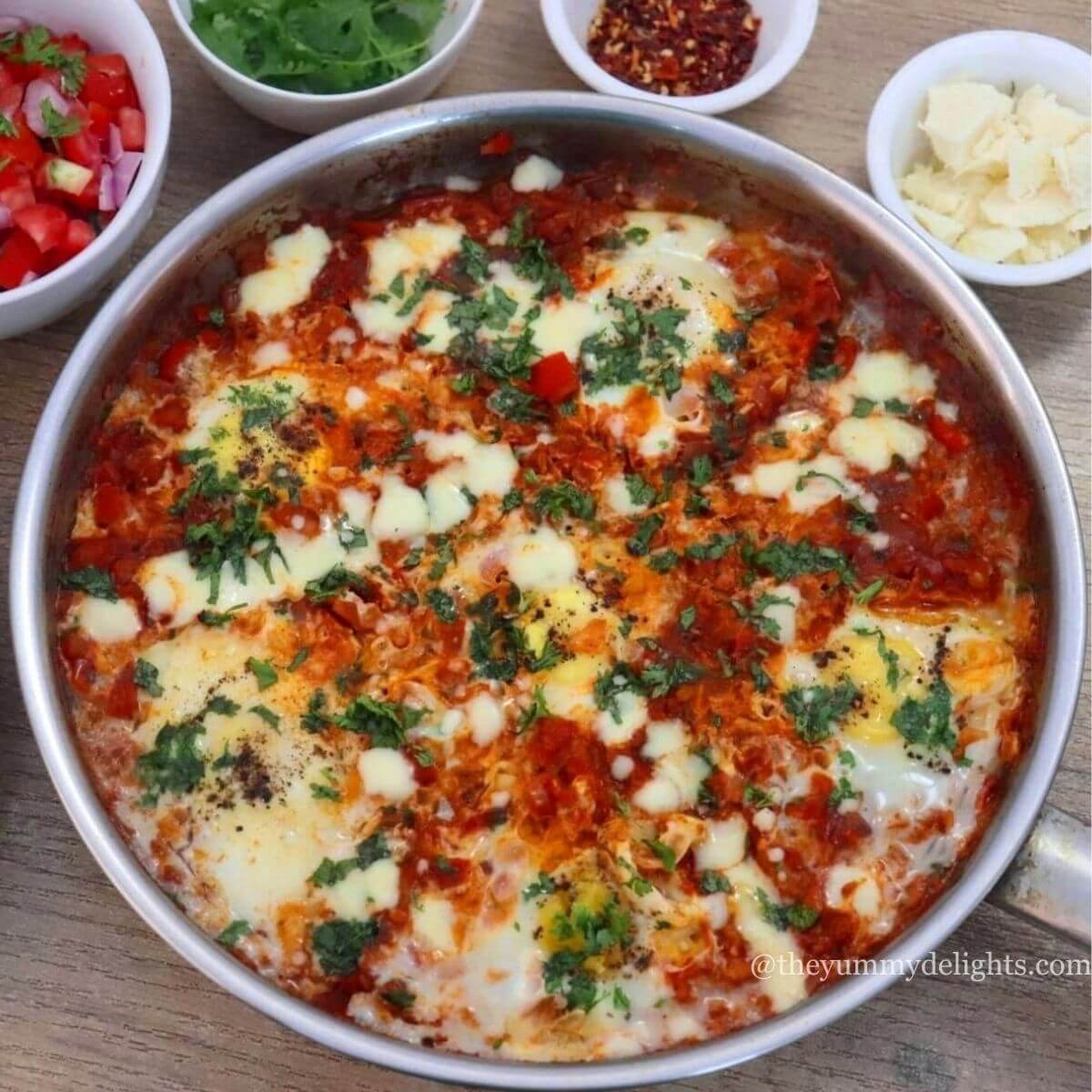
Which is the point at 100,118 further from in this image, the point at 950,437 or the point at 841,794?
the point at 841,794

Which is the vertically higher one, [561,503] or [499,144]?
[499,144]

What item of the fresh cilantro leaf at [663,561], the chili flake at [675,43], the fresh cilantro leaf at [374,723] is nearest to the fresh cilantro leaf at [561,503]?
the fresh cilantro leaf at [663,561]

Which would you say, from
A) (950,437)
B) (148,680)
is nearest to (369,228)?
(148,680)

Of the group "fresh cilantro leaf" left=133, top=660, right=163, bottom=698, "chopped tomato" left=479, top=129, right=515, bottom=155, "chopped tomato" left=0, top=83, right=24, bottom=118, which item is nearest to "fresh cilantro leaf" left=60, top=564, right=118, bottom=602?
"fresh cilantro leaf" left=133, top=660, right=163, bottom=698

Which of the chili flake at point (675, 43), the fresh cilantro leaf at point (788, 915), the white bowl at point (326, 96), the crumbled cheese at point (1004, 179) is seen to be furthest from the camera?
the chili flake at point (675, 43)

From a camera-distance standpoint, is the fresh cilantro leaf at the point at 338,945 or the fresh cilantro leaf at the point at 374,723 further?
the fresh cilantro leaf at the point at 374,723

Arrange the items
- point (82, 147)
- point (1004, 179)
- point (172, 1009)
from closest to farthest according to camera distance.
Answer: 1. point (172, 1009)
2. point (82, 147)
3. point (1004, 179)

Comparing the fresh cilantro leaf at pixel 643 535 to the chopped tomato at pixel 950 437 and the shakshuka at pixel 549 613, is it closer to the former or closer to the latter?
the shakshuka at pixel 549 613
